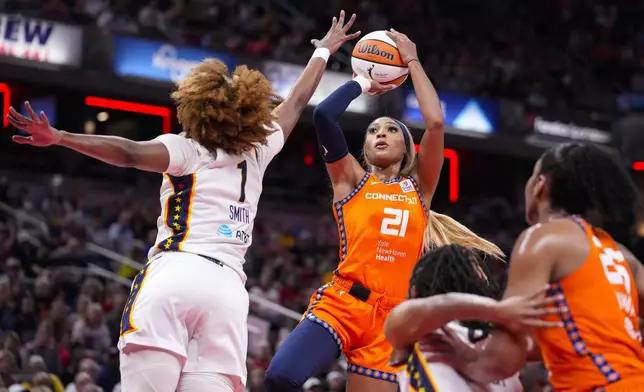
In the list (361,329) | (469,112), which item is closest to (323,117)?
(361,329)

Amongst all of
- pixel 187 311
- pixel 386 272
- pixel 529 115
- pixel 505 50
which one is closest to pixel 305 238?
pixel 529 115

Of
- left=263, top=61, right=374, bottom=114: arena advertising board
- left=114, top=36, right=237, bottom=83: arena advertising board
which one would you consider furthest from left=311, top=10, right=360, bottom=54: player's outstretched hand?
Answer: left=263, top=61, right=374, bottom=114: arena advertising board

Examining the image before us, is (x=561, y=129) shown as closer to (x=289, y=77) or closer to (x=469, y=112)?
(x=469, y=112)

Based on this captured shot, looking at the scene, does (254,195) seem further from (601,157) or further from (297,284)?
(297,284)

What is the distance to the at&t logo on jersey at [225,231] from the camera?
406cm

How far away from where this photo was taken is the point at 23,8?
1476 centimetres

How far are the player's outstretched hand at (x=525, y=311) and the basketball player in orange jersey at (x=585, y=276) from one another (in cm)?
4

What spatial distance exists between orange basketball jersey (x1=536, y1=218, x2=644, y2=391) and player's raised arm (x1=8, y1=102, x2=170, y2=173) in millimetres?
1747

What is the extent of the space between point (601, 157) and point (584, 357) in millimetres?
706

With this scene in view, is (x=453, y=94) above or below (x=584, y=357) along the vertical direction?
above

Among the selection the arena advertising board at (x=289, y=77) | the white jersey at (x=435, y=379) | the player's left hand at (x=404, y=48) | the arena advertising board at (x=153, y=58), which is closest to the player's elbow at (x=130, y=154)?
the white jersey at (x=435, y=379)

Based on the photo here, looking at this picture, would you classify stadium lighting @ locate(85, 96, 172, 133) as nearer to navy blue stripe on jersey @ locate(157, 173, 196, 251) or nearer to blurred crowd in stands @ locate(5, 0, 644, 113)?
blurred crowd in stands @ locate(5, 0, 644, 113)

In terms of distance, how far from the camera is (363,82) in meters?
5.65

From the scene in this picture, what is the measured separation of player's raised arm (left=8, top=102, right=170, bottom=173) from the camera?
12.4 feet
